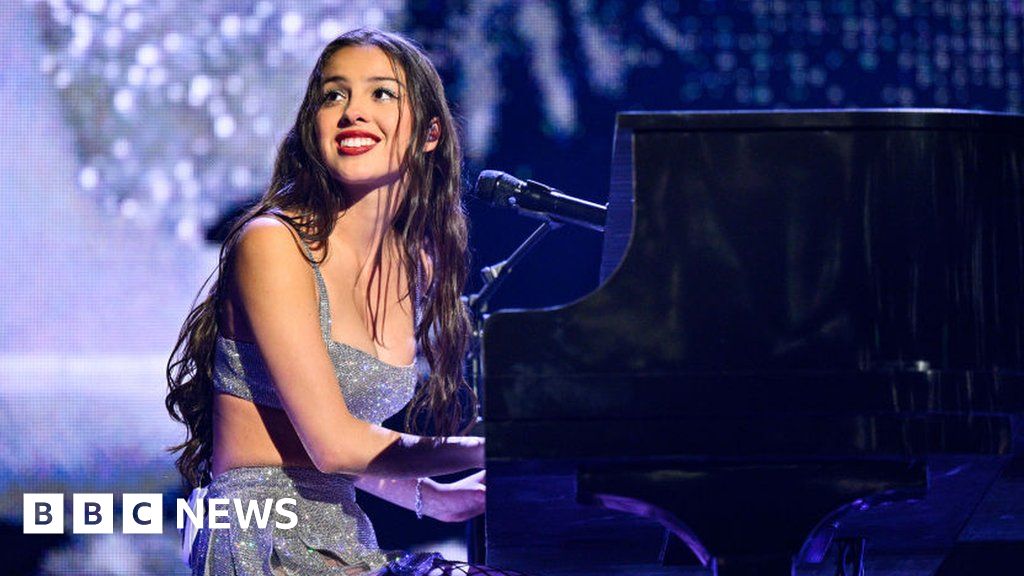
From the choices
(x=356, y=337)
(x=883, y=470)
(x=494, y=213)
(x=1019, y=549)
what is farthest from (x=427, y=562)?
(x=1019, y=549)

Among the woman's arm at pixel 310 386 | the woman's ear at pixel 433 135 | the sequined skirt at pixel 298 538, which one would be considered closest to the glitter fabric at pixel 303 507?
the sequined skirt at pixel 298 538

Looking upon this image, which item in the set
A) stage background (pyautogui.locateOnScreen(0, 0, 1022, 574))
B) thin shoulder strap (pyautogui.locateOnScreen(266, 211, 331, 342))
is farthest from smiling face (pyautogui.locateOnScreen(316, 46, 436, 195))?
stage background (pyautogui.locateOnScreen(0, 0, 1022, 574))

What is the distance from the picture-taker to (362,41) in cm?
224

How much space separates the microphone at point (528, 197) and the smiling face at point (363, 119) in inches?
13.5

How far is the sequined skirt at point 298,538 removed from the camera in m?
1.86

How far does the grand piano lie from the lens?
1410 millimetres

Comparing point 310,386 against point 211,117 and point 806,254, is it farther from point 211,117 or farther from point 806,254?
point 211,117

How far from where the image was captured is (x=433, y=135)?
2.36 m

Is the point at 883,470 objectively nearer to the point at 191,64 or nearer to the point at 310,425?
the point at 310,425

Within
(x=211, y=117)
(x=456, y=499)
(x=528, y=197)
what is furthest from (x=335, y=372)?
(x=211, y=117)

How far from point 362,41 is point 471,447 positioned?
0.87 metres

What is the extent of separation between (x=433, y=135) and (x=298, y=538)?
0.88 m

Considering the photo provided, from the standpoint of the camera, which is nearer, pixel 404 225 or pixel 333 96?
pixel 333 96

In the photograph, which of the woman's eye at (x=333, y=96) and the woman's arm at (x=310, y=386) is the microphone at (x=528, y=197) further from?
the woman's arm at (x=310, y=386)
